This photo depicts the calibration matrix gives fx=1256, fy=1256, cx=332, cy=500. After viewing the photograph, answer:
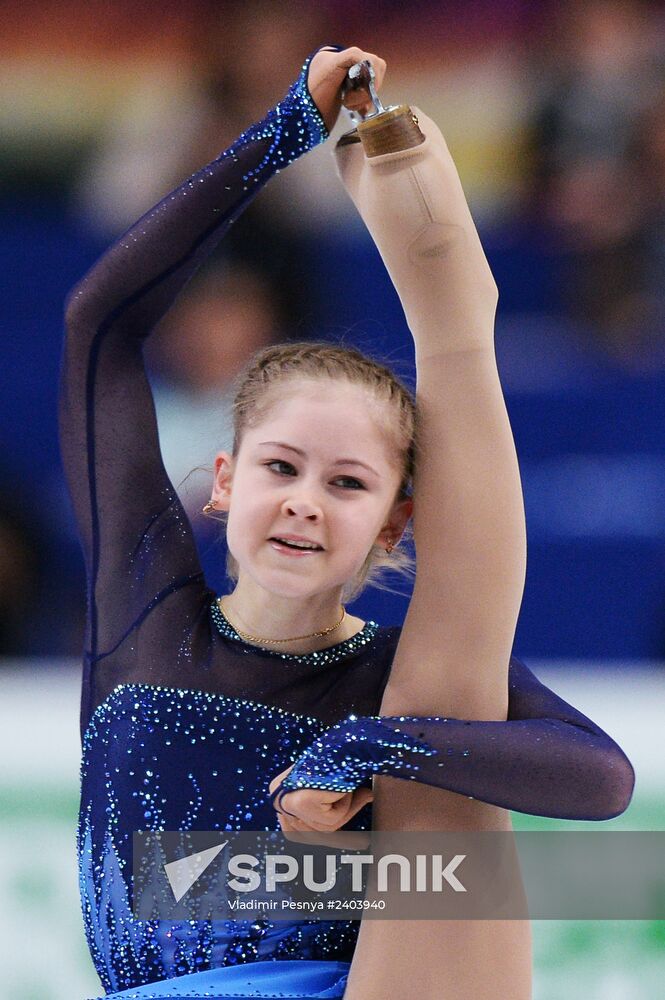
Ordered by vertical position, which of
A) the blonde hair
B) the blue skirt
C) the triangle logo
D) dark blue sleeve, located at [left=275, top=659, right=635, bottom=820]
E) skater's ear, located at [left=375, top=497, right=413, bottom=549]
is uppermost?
the blonde hair

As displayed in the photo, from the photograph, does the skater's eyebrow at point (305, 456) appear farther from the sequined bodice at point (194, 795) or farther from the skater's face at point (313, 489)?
the sequined bodice at point (194, 795)

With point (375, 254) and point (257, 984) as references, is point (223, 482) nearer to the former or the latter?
point (257, 984)

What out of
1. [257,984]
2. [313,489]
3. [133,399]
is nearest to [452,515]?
[313,489]

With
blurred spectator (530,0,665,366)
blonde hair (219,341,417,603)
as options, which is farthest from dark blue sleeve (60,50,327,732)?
blurred spectator (530,0,665,366)

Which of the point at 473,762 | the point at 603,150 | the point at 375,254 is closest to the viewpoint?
the point at 473,762

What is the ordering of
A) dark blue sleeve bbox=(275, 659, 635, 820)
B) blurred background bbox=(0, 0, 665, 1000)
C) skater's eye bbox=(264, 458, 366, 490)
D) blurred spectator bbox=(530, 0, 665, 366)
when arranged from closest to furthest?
dark blue sleeve bbox=(275, 659, 635, 820) < skater's eye bbox=(264, 458, 366, 490) < blurred background bbox=(0, 0, 665, 1000) < blurred spectator bbox=(530, 0, 665, 366)

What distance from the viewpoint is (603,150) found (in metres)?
3.61

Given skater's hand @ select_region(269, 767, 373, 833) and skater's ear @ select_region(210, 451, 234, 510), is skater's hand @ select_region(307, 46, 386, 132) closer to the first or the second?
skater's ear @ select_region(210, 451, 234, 510)

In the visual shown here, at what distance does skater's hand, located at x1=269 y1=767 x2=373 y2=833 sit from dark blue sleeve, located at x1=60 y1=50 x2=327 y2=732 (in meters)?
0.23

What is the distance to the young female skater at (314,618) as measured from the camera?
1.14 meters

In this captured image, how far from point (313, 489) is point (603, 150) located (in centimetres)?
275

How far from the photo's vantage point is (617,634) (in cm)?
315

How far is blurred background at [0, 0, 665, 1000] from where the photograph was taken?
124 inches

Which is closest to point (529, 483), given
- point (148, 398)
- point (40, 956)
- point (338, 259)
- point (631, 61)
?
point (338, 259)
